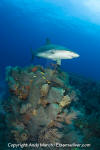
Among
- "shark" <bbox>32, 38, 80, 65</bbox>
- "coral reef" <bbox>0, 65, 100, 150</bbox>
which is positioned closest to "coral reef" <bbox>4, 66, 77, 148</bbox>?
"coral reef" <bbox>0, 65, 100, 150</bbox>

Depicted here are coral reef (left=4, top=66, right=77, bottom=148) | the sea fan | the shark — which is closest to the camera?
the sea fan

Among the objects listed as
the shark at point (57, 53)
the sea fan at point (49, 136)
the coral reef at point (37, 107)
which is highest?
the shark at point (57, 53)

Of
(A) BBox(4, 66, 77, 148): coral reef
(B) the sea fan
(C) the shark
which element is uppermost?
(C) the shark

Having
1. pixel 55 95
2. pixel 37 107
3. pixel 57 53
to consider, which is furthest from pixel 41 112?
pixel 57 53

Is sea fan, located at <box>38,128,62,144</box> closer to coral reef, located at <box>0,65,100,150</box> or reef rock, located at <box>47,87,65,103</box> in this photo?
coral reef, located at <box>0,65,100,150</box>

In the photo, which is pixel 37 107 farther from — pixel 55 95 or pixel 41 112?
pixel 55 95

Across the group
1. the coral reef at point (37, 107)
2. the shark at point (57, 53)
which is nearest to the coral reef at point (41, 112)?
the coral reef at point (37, 107)

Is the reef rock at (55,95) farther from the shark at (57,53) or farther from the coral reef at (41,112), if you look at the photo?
the shark at (57,53)

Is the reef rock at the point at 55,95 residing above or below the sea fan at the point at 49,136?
above

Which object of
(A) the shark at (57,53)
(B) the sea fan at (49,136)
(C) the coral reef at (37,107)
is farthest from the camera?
(A) the shark at (57,53)

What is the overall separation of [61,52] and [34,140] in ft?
10.2

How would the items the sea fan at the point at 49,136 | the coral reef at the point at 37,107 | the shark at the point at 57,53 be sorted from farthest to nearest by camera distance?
the shark at the point at 57,53 < the coral reef at the point at 37,107 < the sea fan at the point at 49,136

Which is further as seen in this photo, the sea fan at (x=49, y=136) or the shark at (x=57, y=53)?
the shark at (x=57, y=53)

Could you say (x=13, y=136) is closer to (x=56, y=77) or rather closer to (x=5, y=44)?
(x=56, y=77)
